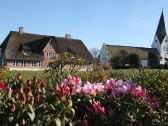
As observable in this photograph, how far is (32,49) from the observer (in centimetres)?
7812

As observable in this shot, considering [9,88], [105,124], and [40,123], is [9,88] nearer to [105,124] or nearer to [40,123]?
[40,123]

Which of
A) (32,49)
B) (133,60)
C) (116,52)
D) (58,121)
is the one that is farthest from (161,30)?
(58,121)

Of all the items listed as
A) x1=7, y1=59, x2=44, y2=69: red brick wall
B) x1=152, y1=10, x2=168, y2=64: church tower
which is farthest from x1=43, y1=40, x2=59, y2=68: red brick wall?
x1=152, y1=10, x2=168, y2=64: church tower

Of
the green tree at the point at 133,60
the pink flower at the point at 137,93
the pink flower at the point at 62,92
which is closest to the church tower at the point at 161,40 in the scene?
the green tree at the point at 133,60

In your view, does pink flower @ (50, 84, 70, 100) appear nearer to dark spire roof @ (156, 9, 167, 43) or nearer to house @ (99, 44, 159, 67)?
house @ (99, 44, 159, 67)

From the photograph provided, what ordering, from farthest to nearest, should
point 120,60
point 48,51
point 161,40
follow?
point 161,40 → point 120,60 → point 48,51

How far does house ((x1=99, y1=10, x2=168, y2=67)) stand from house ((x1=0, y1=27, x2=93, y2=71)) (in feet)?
68.5

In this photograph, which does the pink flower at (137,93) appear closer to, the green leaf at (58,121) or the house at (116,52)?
the green leaf at (58,121)

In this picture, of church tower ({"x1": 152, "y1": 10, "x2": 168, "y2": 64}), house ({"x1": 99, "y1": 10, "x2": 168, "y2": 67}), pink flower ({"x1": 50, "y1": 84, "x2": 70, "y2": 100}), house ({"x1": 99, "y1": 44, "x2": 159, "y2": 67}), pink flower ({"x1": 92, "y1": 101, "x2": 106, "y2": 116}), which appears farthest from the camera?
church tower ({"x1": 152, "y1": 10, "x2": 168, "y2": 64})

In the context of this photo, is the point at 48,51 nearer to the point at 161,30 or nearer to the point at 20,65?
the point at 20,65

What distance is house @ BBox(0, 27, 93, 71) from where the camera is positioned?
7412cm

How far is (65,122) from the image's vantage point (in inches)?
185

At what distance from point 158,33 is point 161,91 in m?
113

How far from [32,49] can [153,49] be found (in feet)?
158
